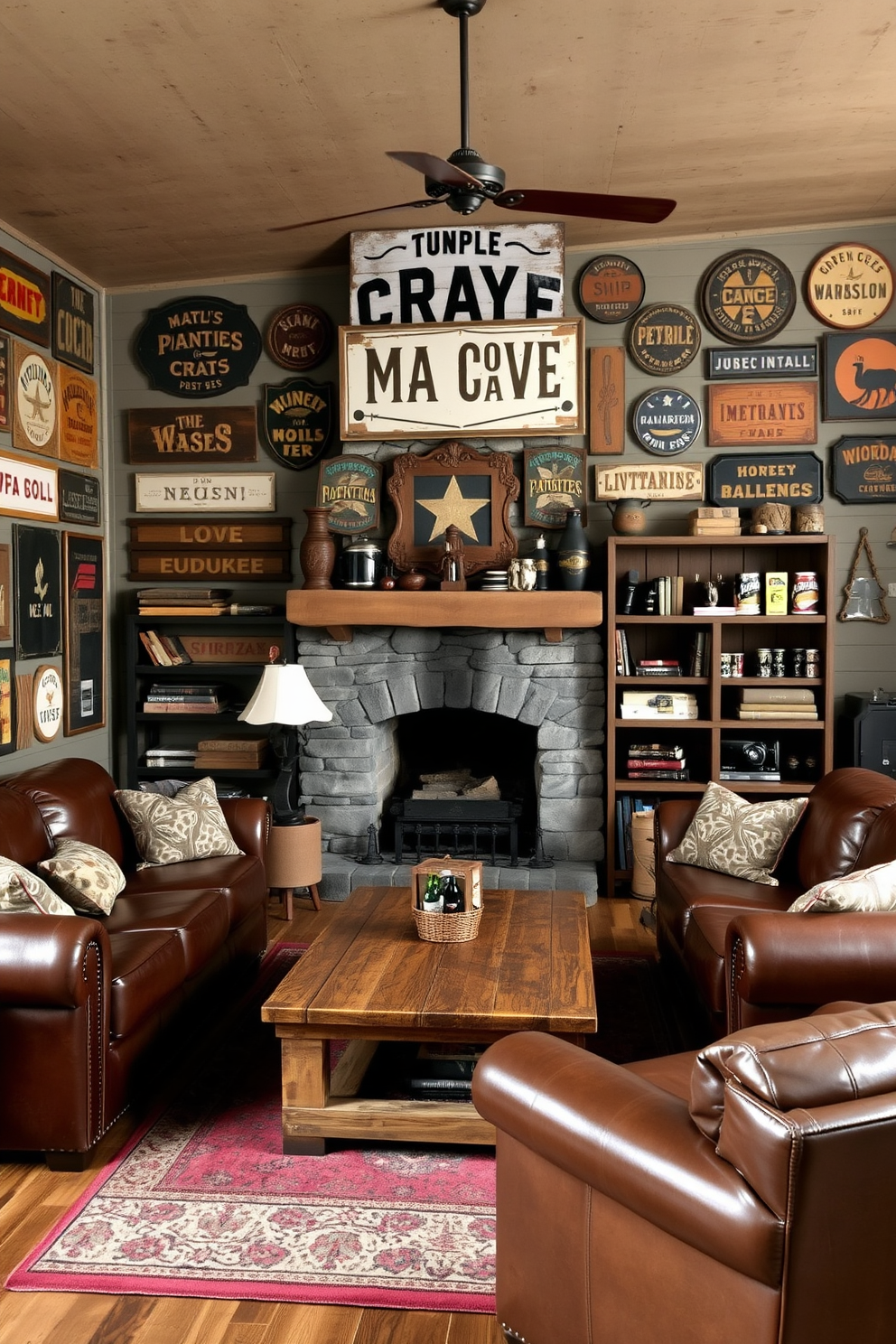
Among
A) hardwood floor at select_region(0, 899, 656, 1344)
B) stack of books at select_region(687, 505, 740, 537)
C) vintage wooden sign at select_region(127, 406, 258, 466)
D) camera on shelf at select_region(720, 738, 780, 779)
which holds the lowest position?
hardwood floor at select_region(0, 899, 656, 1344)

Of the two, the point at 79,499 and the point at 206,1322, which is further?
the point at 79,499

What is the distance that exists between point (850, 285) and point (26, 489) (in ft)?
13.3

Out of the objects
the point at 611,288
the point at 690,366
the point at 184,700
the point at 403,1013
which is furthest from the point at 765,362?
the point at 403,1013

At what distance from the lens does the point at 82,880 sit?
11.1 feet

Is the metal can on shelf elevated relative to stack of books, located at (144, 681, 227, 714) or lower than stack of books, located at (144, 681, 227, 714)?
elevated

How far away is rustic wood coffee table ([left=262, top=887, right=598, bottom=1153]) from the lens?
2744 millimetres

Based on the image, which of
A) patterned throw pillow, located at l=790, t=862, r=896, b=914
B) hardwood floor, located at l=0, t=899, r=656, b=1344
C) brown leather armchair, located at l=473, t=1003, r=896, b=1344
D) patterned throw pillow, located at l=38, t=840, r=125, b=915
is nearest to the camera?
brown leather armchair, located at l=473, t=1003, r=896, b=1344

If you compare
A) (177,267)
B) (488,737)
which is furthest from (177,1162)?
(177,267)

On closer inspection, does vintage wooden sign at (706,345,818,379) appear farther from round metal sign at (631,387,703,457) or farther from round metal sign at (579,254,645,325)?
round metal sign at (579,254,645,325)

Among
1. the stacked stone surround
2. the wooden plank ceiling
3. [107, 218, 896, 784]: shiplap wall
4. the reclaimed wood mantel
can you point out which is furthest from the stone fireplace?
the wooden plank ceiling

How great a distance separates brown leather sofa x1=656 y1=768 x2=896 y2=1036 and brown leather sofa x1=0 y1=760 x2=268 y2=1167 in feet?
5.27

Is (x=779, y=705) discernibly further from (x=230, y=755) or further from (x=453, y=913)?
(x=230, y=755)

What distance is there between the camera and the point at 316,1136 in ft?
9.38

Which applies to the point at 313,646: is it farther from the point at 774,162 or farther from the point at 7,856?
the point at 774,162
